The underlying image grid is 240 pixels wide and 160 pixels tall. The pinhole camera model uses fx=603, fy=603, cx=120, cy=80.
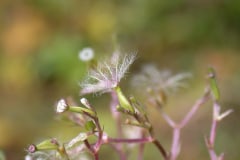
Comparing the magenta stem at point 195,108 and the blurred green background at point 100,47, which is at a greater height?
the blurred green background at point 100,47

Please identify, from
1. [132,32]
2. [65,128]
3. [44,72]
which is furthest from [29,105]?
[132,32]

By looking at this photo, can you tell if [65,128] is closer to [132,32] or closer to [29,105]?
[29,105]

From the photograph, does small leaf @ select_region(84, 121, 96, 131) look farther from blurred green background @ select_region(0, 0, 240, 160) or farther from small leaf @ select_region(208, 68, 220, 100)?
blurred green background @ select_region(0, 0, 240, 160)

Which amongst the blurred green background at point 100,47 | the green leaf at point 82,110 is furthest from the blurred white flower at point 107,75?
the blurred green background at point 100,47

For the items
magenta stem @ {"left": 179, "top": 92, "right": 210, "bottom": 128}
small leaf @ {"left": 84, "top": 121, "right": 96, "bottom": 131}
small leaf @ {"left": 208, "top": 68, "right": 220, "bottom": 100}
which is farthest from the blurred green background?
small leaf @ {"left": 84, "top": 121, "right": 96, "bottom": 131}

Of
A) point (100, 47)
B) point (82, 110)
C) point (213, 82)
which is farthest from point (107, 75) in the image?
point (100, 47)

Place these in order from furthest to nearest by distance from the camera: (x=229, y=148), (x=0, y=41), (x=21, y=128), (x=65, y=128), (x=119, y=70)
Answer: (x=0, y=41)
(x=21, y=128)
(x=65, y=128)
(x=229, y=148)
(x=119, y=70)

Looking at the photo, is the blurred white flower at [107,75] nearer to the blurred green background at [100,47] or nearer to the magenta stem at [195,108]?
the magenta stem at [195,108]
